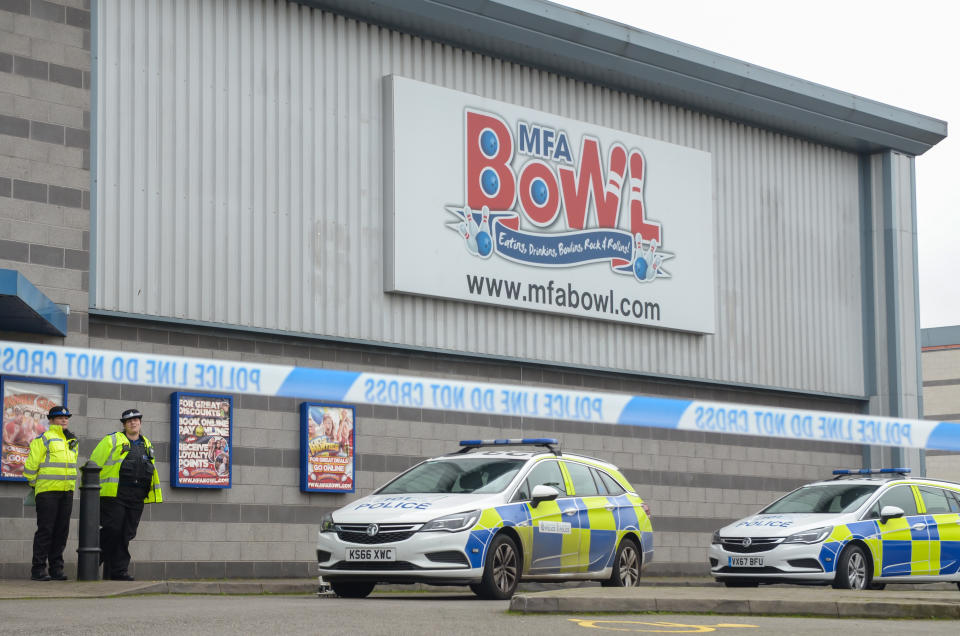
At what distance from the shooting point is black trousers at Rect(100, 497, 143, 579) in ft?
52.4

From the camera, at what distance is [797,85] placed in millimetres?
27484

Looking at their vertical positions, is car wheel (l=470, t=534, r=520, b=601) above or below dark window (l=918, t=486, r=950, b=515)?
below

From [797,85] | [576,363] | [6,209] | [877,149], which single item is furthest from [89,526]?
[877,149]

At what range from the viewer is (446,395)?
74.1 feet

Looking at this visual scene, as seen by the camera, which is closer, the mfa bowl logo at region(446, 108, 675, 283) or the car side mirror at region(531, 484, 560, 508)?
the car side mirror at region(531, 484, 560, 508)

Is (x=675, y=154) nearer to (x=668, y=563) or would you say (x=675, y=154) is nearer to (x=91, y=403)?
(x=668, y=563)

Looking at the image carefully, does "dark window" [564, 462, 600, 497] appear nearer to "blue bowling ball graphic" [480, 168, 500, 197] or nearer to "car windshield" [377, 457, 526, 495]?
"car windshield" [377, 457, 526, 495]

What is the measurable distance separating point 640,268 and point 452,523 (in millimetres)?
11909

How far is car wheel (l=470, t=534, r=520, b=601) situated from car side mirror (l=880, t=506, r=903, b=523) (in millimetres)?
5641

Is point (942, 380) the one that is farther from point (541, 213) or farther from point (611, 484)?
point (611, 484)

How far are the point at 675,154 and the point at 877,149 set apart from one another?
21.1ft

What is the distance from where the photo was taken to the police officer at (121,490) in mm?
16000

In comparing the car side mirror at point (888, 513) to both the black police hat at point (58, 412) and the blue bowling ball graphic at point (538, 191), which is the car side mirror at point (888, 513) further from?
the black police hat at point (58, 412)

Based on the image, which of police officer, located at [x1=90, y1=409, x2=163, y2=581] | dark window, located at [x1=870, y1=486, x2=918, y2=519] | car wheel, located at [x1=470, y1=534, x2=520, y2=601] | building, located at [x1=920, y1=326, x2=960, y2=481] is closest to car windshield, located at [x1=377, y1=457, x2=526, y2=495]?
car wheel, located at [x1=470, y1=534, x2=520, y2=601]
